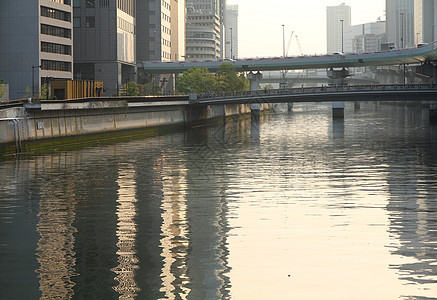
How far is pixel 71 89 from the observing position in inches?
3159

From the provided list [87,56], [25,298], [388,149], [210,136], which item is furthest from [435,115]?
[25,298]

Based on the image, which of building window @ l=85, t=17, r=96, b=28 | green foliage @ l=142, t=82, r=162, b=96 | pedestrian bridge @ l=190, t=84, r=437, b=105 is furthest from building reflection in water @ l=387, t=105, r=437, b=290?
building window @ l=85, t=17, r=96, b=28

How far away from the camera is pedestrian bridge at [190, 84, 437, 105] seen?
4060 inches

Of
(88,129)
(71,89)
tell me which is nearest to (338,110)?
(71,89)

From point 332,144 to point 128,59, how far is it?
264 ft

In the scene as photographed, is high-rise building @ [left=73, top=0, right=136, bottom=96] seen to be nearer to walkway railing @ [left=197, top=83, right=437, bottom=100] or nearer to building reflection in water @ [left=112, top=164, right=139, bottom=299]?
walkway railing @ [left=197, top=83, right=437, bottom=100]

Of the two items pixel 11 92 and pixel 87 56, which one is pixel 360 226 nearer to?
pixel 11 92

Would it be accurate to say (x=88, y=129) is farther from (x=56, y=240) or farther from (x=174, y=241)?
(x=174, y=241)

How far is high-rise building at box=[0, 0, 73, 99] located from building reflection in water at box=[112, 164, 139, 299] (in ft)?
240

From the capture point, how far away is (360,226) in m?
24.1

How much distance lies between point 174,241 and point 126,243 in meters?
1.64

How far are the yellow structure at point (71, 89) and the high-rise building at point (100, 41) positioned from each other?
41306 mm

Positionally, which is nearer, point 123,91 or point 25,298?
point 25,298

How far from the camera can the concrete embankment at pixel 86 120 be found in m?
60.2
